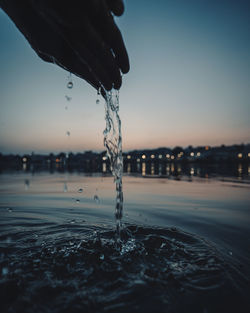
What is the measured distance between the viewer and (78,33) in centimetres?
124

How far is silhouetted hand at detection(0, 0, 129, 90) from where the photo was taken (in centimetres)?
114

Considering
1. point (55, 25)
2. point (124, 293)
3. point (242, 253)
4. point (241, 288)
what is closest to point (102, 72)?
point (55, 25)

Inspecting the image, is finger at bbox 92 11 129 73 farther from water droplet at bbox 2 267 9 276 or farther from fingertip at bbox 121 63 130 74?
water droplet at bbox 2 267 9 276

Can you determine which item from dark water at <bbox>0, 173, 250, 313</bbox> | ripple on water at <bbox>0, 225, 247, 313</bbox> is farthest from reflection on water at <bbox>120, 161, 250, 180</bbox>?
ripple on water at <bbox>0, 225, 247, 313</bbox>

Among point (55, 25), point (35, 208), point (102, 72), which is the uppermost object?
point (55, 25)

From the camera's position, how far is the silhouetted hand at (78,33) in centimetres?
114

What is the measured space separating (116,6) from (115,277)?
2269 mm

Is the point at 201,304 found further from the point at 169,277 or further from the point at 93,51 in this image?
the point at 93,51

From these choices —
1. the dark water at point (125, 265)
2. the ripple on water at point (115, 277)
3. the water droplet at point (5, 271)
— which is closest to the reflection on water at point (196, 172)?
the dark water at point (125, 265)

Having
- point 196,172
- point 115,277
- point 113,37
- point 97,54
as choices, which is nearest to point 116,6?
point 113,37

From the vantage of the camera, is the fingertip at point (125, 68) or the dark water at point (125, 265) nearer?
the dark water at point (125, 265)

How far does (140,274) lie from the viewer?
5.54 ft

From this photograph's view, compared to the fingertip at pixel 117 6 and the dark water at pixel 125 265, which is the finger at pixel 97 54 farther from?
the dark water at pixel 125 265

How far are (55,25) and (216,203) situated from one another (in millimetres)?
5209
